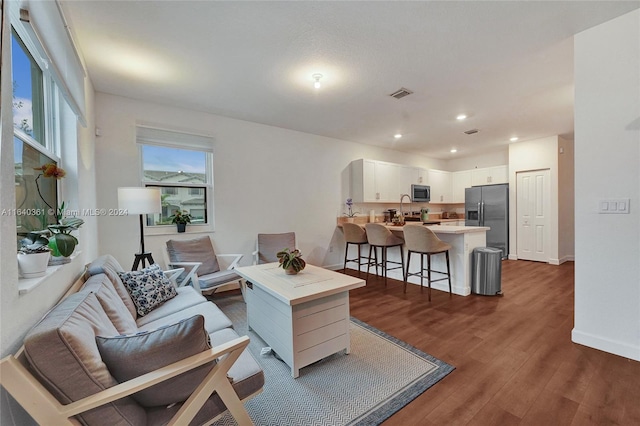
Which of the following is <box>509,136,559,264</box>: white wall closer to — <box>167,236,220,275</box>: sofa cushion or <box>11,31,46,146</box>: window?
<box>167,236,220,275</box>: sofa cushion

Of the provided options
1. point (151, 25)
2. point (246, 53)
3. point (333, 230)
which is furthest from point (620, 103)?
point (333, 230)

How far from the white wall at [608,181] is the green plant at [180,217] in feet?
13.6

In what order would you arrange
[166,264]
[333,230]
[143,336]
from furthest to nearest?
[333,230] → [166,264] → [143,336]

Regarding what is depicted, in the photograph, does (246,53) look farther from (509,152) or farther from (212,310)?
(509,152)

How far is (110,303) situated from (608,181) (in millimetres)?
3544

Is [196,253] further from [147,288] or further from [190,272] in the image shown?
[147,288]

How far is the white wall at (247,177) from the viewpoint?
3107 mm

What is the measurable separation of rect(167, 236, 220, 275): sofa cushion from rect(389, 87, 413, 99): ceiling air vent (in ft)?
9.74

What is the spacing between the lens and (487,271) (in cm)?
339

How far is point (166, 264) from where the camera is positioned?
3227 millimetres

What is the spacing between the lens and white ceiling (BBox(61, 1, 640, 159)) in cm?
184

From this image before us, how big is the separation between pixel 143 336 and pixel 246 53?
7.38ft

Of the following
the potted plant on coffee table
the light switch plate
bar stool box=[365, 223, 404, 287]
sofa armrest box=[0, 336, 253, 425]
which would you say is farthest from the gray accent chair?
the light switch plate

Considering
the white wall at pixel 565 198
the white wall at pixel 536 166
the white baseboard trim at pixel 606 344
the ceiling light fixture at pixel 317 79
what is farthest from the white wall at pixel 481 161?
the ceiling light fixture at pixel 317 79
